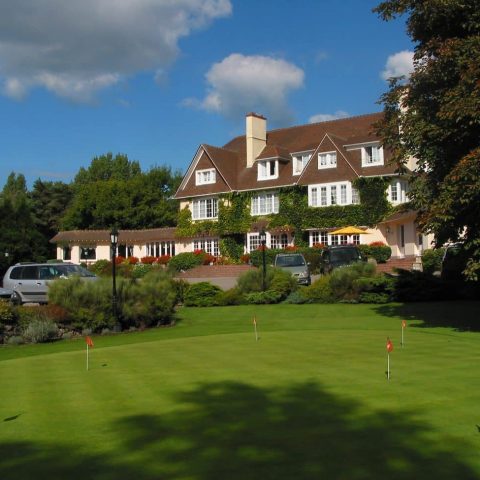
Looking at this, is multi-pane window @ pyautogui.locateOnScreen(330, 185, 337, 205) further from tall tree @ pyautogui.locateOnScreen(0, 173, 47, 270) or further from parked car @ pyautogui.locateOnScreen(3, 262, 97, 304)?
parked car @ pyautogui.locateOnScreen(3, 262, 97, 304)

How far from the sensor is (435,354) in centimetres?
1080

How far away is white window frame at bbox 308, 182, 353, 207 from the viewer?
4459cm

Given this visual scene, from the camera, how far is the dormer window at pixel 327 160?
46000 mm

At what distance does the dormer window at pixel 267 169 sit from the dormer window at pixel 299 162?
63.0 inches

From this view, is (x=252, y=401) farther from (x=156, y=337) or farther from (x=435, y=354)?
(x=156, y=337)

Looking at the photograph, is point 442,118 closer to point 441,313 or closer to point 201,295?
point 441,313

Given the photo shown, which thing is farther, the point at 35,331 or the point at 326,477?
the point at 35,331

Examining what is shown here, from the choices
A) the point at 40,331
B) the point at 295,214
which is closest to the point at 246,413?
the point at 40,331

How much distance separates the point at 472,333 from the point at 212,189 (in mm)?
38583

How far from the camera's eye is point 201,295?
25.5 metres

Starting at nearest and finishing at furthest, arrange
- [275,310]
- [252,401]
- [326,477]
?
[326,477]
[252,401]
[275,310]

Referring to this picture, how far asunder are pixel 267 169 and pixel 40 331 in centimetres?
3508

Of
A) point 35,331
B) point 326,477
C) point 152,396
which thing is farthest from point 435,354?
point 35,331

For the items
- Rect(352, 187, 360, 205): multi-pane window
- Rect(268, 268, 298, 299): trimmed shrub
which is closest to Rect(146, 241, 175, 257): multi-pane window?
Rect(352, 187, 360, 205): multi-pane window
